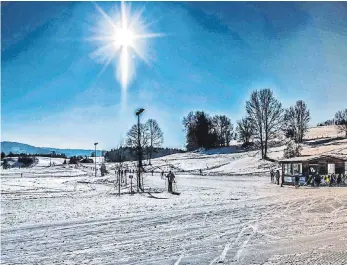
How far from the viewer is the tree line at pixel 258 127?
6219cm

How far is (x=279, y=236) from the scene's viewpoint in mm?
10484

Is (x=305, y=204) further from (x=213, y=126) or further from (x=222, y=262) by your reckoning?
(x=213, y=126)

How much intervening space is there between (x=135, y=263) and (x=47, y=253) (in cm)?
255

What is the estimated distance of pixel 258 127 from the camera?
205ft

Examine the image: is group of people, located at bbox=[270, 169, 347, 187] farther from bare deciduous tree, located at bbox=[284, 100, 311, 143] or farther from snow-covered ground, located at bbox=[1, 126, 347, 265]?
bare deciduous tree, located at bbox=[284, 100, 311, 143]

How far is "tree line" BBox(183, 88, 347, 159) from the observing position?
62.2m

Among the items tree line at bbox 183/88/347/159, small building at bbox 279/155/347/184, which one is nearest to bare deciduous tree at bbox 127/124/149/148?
tree line at bbox 183/88/347/159

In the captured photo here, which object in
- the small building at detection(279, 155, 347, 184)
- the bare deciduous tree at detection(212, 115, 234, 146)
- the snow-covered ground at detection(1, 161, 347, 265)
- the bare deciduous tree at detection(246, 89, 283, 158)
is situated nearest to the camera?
the snow-covered ground at detection(1, 161, 347, 265)

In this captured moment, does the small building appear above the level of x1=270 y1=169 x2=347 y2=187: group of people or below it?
above

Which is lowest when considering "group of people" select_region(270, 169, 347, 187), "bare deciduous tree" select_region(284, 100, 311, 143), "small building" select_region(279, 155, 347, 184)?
"group of people" select_region(270, 169, 347, 187)

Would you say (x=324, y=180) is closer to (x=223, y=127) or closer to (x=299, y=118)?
(x=299, y=118)

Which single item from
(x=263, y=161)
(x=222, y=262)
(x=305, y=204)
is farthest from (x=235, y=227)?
(x=263, y=161)

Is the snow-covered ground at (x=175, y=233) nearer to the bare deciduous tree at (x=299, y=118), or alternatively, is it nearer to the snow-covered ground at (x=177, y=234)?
the snow-covered ground at (x=177, y=234)

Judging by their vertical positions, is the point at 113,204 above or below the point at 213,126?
below
